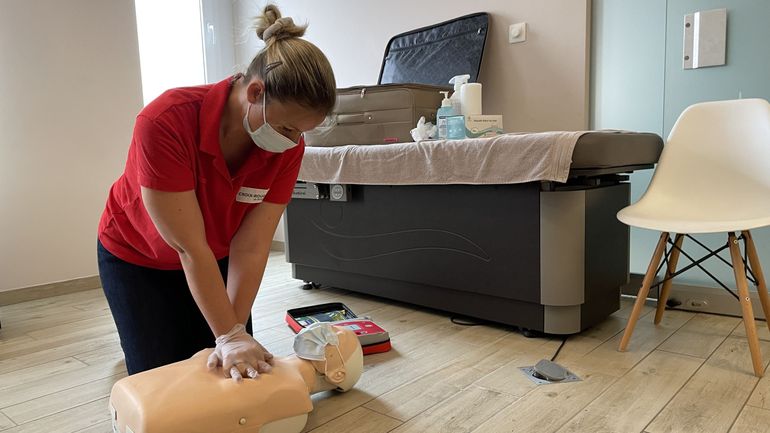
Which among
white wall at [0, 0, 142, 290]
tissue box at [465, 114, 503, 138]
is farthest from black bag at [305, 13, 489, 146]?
white wall at [0, 0, 142, 290]

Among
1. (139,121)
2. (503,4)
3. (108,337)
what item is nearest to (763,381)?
(139,121)

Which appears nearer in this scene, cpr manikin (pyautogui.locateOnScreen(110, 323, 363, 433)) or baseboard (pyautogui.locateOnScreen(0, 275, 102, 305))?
cpr manikin (pyautogui.locateOnScreen(110, 323, 363, 433))

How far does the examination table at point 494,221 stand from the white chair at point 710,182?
3.8 inches

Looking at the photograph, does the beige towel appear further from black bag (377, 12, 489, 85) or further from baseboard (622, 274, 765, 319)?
baseboard (622, 274, 765, 319)

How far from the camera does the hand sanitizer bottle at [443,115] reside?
2.01 m

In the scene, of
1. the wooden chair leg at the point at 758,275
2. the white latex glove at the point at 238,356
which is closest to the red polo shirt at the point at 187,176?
the white latex glove at the point at 238,356

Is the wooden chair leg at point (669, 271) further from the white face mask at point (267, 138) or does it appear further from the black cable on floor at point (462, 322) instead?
the white face mask at point (267, 138)

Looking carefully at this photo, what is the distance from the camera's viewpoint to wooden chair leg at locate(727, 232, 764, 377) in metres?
1.35

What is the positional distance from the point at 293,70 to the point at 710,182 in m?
1.38

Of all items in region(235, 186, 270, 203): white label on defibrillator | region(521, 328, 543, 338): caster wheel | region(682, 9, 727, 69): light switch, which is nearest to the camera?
region(235, 186, 270, 203): white label on defibrillator

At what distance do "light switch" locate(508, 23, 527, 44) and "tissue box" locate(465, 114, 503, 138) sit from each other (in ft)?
1.57

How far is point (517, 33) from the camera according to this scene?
2275mm

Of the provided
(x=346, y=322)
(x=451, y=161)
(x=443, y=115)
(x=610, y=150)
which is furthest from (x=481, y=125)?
(x=346, y=322)

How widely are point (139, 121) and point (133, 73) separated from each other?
7.31 ft
